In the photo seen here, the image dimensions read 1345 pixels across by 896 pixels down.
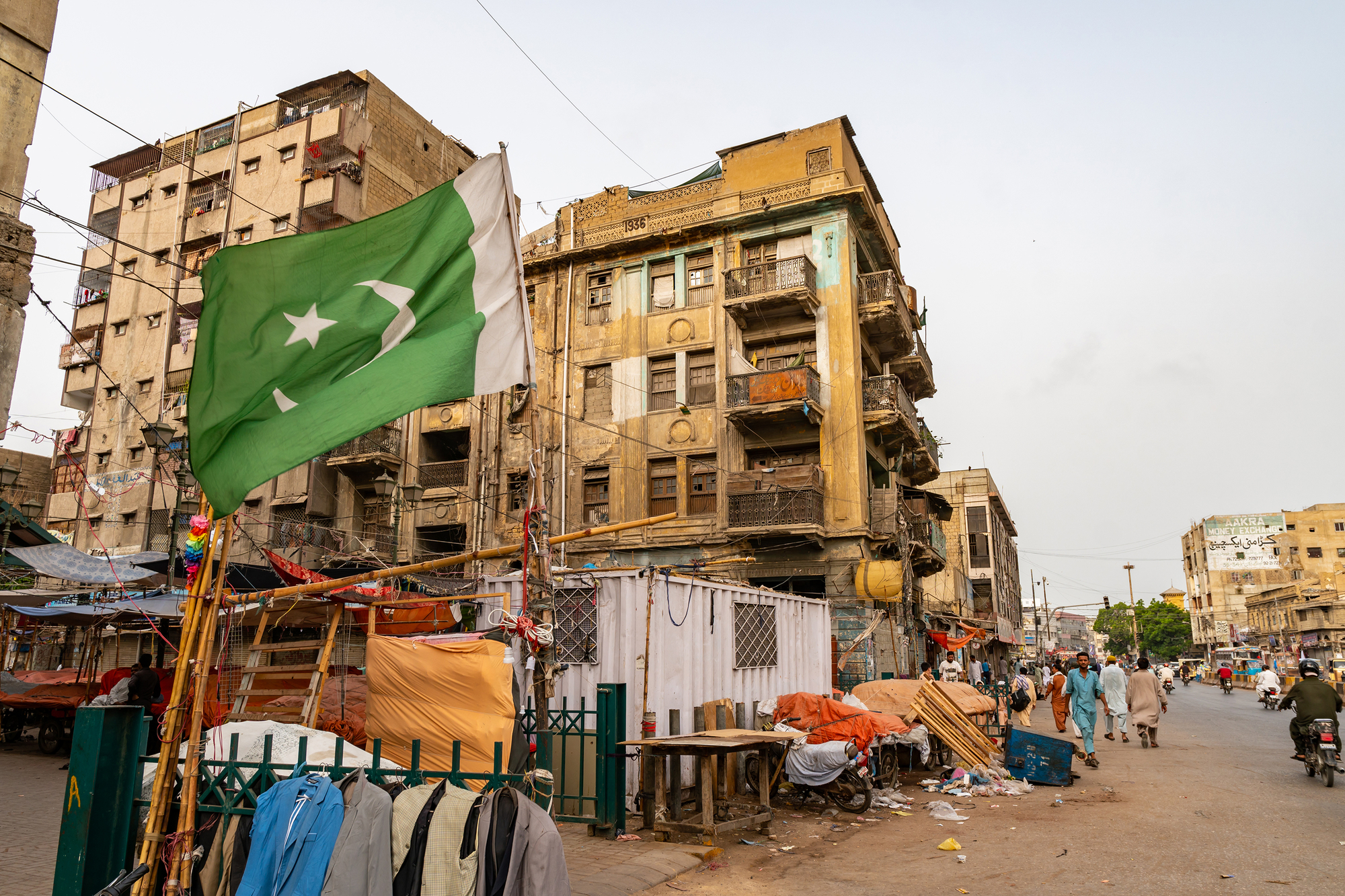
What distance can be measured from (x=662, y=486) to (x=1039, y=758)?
1676 cm

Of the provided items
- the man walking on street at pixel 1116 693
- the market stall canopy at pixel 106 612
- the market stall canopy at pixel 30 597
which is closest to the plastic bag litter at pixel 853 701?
the man walking on street at pixel 1116 693

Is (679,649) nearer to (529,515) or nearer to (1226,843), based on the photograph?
(529,515)

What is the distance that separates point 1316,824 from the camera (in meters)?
9.36

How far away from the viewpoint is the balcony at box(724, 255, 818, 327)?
88.7ft

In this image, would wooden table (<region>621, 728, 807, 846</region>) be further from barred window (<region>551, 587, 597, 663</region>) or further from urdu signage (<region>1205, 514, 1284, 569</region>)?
urdu signage (<region>1205, 514, 1284, 569</region>)

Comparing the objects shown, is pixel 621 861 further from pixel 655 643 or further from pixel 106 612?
pixel 106 612

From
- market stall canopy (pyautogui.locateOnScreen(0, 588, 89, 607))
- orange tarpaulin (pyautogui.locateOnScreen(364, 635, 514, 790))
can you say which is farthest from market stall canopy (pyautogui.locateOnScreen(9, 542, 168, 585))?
orange tarpaulin (pyautogui.locateOnScreen(364, 635, 514, 790))

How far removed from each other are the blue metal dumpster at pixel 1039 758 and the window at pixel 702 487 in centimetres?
1478

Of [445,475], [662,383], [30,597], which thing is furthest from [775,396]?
[30,597]

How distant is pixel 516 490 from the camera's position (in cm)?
2962

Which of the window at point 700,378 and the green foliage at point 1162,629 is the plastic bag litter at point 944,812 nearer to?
the window at point 700,378

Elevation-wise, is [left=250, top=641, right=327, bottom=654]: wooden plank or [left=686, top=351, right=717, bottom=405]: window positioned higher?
[left=686, top=351, right=717, bottom=405]: window

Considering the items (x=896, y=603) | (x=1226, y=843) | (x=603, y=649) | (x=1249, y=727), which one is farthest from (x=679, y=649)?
(x=1249, y=727)

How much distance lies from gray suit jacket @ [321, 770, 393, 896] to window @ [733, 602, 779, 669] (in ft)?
27.1
